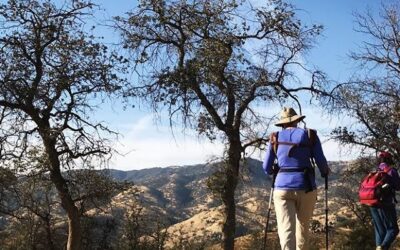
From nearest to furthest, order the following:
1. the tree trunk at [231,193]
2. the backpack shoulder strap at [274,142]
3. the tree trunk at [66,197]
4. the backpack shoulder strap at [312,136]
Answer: the backpack shoulder strap at [312,136] → the backpack shoulder strap at [274,142] → the tree trunk at [231,193] → the tree trunk at [66,197]

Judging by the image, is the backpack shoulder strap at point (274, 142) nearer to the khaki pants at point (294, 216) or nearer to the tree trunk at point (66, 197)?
the khaki pants at point (294, 216)

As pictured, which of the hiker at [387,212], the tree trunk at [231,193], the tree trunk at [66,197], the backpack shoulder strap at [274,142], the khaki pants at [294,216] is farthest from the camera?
the tree trunk at [66,197]

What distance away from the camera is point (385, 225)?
8.98 metres

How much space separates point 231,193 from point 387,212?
273 inches

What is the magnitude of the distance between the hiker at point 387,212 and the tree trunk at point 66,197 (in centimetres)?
→ 946

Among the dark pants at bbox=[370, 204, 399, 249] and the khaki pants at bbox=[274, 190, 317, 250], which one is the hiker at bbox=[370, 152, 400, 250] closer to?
the dark pants at bbox=[370, 204, 399, 249]

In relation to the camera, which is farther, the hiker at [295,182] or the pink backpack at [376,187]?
the pink backpack at [376,187]

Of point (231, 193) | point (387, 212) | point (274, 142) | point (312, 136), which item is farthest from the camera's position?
point (231, 193)

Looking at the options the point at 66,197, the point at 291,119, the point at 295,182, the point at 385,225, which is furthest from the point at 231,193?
the point at 295,182

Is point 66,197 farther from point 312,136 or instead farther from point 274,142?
point 312,136

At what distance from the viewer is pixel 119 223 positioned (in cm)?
2247

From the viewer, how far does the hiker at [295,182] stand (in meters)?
6.16

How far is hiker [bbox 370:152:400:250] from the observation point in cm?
886

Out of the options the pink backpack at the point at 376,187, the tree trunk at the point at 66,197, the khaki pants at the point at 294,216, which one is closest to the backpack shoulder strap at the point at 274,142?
the khaki pants at the point at 294,216
